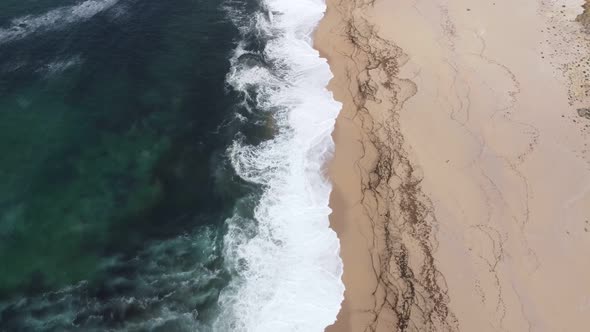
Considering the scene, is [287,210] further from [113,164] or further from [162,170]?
[113,164]

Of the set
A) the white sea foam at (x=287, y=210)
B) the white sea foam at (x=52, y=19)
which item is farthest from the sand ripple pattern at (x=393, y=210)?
the white sea foam at (x=52, y=19)

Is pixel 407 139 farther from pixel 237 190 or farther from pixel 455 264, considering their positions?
pixel 237 190

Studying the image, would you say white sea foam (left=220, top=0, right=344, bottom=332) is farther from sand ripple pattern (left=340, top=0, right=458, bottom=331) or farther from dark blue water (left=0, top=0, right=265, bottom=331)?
sand ripple pattern (left=340, top=0, right=458, bottom=331)

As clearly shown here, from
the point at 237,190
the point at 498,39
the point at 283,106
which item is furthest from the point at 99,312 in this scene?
the point at 498,39

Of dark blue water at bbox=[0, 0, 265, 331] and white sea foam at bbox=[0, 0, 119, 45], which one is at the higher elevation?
white sea foam at bbox=[0, 0, 119, 45]

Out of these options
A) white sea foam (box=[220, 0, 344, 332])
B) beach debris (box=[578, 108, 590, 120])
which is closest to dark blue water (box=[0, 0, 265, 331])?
white sea foam (box=[220, 0, 344, 332])
